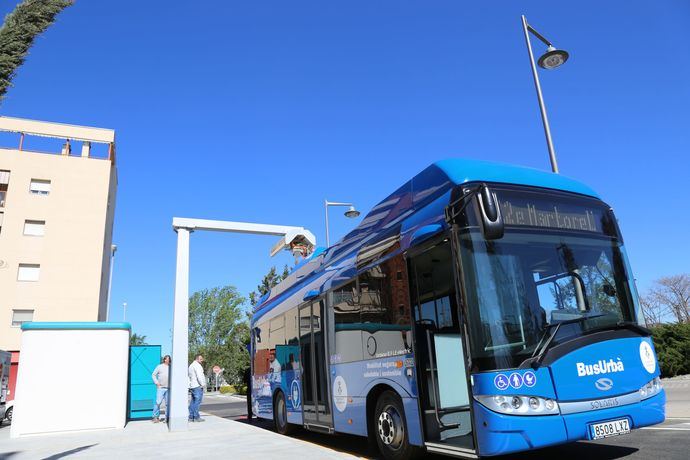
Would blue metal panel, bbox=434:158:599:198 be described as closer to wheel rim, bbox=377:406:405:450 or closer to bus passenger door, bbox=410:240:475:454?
bus passenger door, bbox=410:240:475:454

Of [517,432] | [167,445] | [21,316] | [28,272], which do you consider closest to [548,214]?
[517,432]

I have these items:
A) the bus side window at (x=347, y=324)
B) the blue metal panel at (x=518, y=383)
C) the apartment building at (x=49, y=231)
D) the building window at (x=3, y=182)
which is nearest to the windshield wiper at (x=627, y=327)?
the blue metal panel at (x=518, y=383)

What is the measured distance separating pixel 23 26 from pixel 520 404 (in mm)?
6636

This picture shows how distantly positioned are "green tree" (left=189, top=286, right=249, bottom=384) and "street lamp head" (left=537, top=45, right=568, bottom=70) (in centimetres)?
4899

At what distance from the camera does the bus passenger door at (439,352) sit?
5.75 metres

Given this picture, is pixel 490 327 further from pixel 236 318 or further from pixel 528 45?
pixel 236 318

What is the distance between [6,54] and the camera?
564cm

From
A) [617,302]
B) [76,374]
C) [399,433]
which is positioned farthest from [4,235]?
[617,302]

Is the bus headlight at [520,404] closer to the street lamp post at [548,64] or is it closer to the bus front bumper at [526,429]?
the bus front bumper at [526,429]

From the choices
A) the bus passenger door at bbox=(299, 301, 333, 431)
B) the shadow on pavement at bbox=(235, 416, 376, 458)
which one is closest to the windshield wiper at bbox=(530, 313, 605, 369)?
the shadow on pavement at bbox=(235, 416, 376, 458)

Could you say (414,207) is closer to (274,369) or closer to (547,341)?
(547,341)

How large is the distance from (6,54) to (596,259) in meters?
7.12

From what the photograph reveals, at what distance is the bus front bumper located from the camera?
4699mm

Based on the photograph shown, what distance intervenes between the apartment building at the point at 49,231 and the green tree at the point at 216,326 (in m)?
20.9
